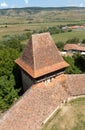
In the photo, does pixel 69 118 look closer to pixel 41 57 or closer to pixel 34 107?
pixel 34 107

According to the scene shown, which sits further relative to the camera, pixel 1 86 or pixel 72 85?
pixel 72 85

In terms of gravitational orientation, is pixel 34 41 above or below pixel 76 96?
above

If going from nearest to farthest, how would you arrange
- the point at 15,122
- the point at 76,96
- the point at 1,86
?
the point at 15,122
the point at 1,86
the point at 76,96

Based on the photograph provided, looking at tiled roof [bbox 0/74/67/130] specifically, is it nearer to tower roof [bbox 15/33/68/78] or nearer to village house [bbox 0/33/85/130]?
village house [bbox 0/33/85/130]

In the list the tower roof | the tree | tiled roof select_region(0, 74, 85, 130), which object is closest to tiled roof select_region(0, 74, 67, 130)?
tiled roof select_region(0, 74, 85, 130)

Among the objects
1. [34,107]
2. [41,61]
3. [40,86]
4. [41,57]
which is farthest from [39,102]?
[41,57]

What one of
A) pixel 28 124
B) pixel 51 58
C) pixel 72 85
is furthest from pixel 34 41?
pixel 28 124

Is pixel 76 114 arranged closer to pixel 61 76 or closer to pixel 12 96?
pixel 61 76
